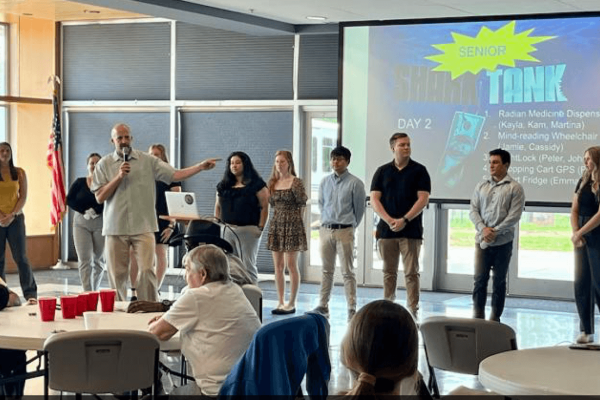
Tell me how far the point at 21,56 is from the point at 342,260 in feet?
20.9

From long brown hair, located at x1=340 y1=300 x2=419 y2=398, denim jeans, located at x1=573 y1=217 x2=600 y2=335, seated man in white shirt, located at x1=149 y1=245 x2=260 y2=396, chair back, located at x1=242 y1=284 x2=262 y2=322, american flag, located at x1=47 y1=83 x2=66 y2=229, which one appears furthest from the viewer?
american flag, located at x1=47 y1=83 x2=66 y2=229

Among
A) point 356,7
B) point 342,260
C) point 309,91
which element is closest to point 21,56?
point 309,91

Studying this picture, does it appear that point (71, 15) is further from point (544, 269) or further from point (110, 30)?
point (544, 269)

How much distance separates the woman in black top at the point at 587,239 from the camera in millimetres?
8102

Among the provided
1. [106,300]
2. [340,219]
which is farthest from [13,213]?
[106,300]

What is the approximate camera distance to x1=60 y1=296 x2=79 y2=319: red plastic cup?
5.03m

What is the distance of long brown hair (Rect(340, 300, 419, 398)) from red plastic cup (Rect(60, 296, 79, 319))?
2706 millimetres

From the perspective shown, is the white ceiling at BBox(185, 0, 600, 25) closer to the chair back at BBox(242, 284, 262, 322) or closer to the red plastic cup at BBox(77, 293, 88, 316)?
the chair back at BBox(242, 284, 262, 322)

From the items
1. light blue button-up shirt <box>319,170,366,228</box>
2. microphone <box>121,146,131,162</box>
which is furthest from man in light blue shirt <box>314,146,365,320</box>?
microphone <box>121,146,131,162</box>

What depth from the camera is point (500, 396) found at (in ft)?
11.1

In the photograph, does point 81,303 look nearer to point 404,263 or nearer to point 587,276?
point 404,263

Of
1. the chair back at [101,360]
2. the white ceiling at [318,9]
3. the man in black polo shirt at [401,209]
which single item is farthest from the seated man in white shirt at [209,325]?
the white ceiling at [318,9]

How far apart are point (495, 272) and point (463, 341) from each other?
4243mm

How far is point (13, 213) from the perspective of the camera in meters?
9.38
